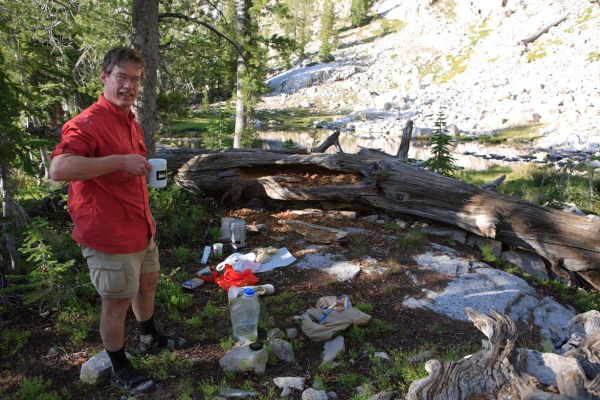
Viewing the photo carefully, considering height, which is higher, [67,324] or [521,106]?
[521,106]

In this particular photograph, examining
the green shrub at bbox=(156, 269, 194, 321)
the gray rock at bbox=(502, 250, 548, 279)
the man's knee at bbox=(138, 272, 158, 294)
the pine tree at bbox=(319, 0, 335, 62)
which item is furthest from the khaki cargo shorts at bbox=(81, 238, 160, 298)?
the pine tree at bbox=(319, 0, 335, 62)

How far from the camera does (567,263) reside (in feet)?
19.9

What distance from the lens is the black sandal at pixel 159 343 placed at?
372 cm

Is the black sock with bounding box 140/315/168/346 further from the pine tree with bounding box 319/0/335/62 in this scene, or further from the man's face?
the pine tree with bounding box 319/0/335/62

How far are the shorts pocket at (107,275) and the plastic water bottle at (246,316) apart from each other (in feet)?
4.16

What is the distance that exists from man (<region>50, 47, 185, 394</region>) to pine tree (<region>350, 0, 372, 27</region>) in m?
101

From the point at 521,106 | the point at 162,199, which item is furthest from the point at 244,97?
the point at 521,106

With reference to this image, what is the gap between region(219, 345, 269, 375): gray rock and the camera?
3.49 m

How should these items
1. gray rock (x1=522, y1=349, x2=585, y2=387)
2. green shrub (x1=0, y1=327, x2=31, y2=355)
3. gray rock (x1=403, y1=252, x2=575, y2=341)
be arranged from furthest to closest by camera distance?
gray rock (x1=403, y1=252, x2=575, y2=341), green shrub (x1=0, y1=327, x2=31, y2=355), gray rock (x1=522, y1=349, x2=585, y2=387)

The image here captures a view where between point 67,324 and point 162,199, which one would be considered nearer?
point 67,324

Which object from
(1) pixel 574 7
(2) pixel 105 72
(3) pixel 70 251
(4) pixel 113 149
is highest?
(1) pixel 574 7

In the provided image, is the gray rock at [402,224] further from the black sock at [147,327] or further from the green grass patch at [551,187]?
the black sock at [147,327]

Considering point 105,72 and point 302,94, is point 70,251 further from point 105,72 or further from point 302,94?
point 302,94

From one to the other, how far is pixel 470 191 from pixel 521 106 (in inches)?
1091
